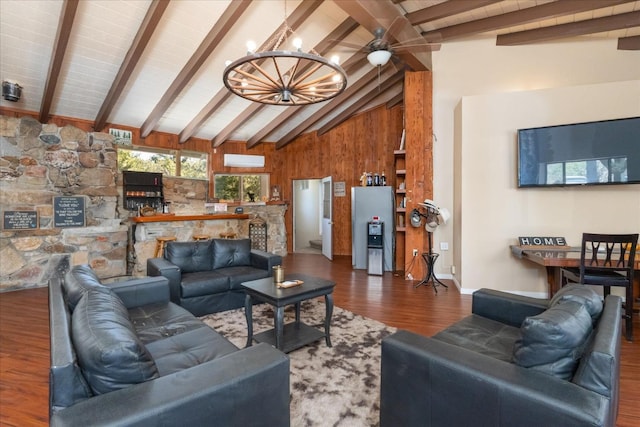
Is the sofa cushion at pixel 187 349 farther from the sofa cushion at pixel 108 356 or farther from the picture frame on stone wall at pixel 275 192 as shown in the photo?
the picture frame on stone wall at pixel 275 192

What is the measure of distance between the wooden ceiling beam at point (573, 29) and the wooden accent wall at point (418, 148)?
4.05 feet

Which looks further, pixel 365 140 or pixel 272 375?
pixel 365 140

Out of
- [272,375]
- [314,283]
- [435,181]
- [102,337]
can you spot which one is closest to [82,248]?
[314,283]

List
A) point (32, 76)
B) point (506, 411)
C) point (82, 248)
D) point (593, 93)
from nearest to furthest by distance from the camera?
point (506, 411)
point (593, 93)
point (32, 76)
point (82, 248)

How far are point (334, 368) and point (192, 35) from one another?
437cm

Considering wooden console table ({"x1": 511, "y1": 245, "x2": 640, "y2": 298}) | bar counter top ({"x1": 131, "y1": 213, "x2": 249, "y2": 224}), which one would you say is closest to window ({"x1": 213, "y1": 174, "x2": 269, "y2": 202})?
bar counter top ({"x1": 131, "y1": 213, "x2": 249, "y2": 224})

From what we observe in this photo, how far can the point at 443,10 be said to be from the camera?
4.05 metres

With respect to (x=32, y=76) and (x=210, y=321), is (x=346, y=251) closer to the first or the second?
(x=210, y=321)

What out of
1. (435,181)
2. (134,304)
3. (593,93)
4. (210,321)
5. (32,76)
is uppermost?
(32,76)

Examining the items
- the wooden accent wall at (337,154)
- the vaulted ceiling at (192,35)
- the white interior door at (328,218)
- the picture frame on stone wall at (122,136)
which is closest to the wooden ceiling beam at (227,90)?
the vaulted ceiling at (192,35)

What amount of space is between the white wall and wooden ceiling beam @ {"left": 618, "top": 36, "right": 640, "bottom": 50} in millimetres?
73

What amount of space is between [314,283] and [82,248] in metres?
4.46

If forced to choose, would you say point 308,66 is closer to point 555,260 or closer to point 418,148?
point 418,148

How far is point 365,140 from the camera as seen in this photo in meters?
7.62
